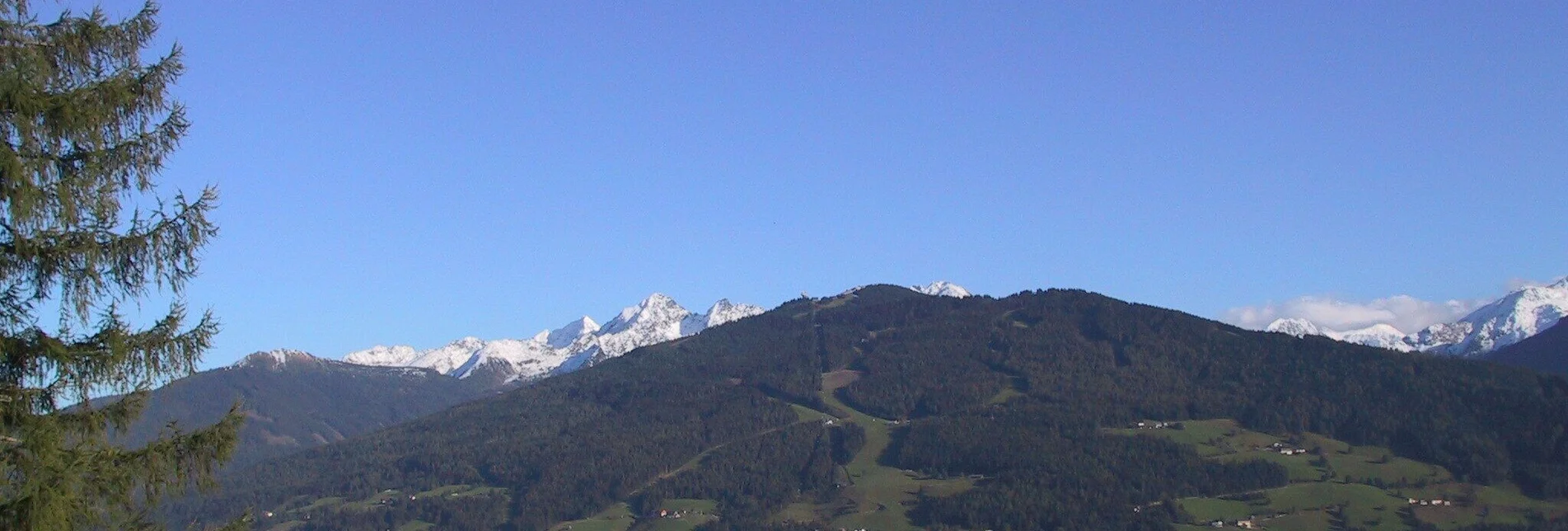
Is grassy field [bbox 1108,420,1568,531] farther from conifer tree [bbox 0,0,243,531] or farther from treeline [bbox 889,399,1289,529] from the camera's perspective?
conifer tree [bbox 0,0,243,531]

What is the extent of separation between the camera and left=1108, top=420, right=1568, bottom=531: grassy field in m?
160

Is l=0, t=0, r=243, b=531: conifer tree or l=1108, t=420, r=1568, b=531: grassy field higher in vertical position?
l=0, t=0, r=243, b=531: conifer tree

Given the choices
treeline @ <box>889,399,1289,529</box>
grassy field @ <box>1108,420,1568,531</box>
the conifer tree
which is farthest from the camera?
treeline @ <box>889,399,1289,529</box>

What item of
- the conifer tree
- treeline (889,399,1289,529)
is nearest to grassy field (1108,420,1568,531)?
treeline (889,399,1289,529)

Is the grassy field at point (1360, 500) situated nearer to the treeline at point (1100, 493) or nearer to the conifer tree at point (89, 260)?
the treeline at point (1100, 493)

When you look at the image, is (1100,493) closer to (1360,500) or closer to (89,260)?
(1360,500)

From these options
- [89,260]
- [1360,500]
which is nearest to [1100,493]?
[1360,500]

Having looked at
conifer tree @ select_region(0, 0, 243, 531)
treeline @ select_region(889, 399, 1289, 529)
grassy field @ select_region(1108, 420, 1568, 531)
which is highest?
conifer tree @ select_region(0, 0, 243, 531)

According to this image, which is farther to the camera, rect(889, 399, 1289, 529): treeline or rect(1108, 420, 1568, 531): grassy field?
rect(889, 399, 1289, 529): treeline

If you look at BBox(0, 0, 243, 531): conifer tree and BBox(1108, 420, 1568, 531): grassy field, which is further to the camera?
BBox(1108, 420, 1568, 531): grassy field

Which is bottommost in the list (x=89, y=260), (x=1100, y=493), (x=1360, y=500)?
(x=1360, y=500)

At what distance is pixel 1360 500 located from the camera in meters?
167

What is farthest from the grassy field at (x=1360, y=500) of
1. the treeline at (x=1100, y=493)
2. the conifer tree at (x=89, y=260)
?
the conifer tree at (x=89, y=260)

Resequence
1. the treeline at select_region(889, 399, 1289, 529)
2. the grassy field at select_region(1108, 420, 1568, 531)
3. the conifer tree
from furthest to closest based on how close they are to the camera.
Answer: the treeline at select_region(889, 399, 1289, 529) → the grassy field at select_region(1108, 420, 1568, 531) → the conifer tree
